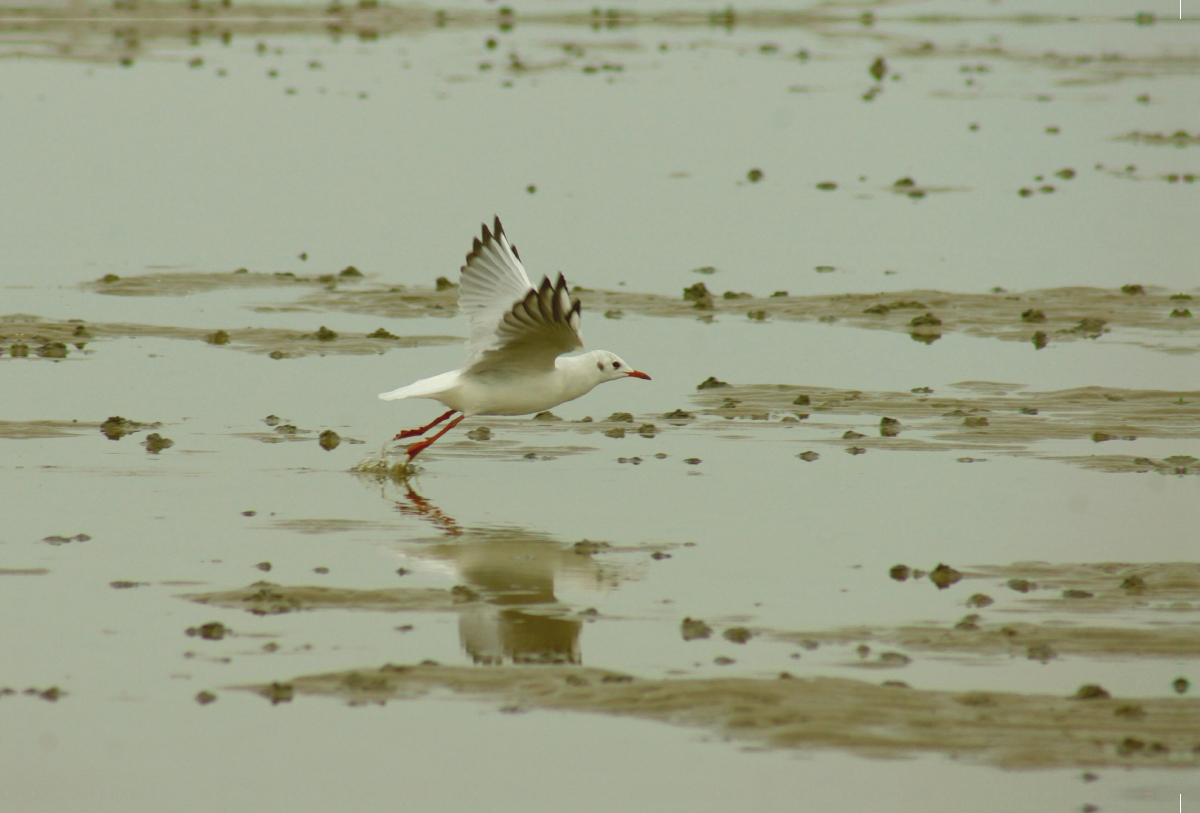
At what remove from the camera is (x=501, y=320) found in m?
11.9

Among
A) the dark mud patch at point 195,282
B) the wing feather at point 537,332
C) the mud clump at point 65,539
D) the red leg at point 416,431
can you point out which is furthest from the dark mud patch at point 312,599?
the dark mud patch at point 195,282

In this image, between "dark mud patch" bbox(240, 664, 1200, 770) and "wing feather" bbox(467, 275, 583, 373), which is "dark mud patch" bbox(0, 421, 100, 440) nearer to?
"wing feather" bbox(467, 275, 583, 373)

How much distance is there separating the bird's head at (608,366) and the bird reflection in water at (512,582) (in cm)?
170

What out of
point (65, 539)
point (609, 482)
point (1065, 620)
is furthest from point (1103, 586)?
point (65, 539)

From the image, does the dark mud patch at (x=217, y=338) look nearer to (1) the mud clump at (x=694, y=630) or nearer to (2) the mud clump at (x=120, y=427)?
(2) the mud clump at (x=120, y=427)

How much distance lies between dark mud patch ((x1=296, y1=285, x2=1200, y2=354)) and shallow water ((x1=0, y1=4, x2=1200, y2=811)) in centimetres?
7

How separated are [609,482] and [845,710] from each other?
4437 millimetres

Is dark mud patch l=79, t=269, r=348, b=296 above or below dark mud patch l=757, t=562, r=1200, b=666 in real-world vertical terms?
above

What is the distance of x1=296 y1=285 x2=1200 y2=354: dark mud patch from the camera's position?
56.4 ft

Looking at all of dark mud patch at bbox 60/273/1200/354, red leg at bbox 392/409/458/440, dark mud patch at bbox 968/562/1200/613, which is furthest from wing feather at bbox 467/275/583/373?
dark mud patch at bbox 60/273/1200/354

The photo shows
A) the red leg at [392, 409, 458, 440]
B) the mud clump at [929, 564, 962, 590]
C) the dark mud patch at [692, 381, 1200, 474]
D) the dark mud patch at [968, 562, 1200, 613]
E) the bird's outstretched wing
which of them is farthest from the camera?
the dark mud patch at [692, 381, 1200, 474]

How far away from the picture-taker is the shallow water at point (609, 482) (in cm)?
740

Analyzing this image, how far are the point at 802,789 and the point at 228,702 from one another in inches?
95.0

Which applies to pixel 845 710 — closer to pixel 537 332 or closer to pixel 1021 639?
pixel 1021 639
